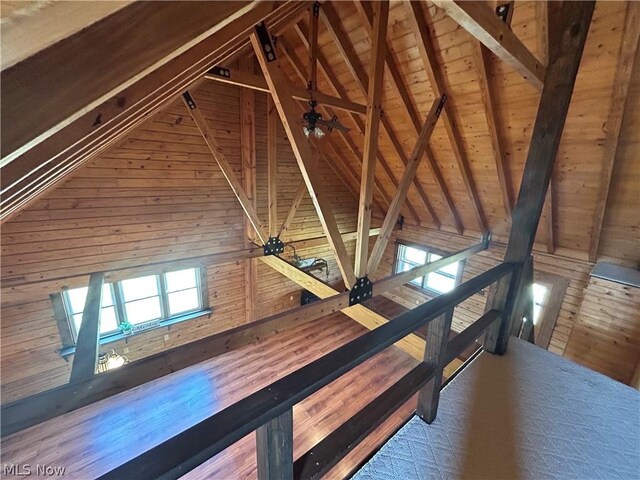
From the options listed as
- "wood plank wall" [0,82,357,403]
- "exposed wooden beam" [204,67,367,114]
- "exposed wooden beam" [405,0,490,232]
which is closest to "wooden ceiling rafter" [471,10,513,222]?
"exposed wooden beam" [405,0,490,232]

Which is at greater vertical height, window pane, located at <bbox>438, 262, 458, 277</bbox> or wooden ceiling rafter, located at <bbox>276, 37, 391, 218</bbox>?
wooden ceiling rafter, located at <bbox>276, 37, 391, 218</bbox>

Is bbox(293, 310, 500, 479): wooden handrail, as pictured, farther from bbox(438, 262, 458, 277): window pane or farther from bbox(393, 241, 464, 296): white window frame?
bbox(438, 262, 458, 277): window pane

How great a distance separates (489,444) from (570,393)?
721 mm

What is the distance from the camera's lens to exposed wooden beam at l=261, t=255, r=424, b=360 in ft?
9.77

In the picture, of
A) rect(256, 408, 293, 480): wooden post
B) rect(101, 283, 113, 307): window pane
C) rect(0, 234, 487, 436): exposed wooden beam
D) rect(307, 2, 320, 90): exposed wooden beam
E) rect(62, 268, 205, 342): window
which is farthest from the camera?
rect(101, 283, 113, 307): window pane

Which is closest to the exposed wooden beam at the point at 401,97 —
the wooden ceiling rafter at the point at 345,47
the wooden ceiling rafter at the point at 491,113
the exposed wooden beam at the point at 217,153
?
the wooden ceiling rafter at the point at 345,47

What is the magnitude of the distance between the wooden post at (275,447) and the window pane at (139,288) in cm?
426

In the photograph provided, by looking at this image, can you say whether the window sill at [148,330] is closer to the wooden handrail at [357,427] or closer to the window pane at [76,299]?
the window pane at [76,299]

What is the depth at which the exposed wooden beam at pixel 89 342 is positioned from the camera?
72.9 inches

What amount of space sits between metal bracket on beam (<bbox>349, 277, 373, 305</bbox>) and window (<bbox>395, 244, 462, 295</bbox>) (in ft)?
7.37

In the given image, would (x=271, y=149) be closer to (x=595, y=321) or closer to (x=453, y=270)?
(x=453, y=270)

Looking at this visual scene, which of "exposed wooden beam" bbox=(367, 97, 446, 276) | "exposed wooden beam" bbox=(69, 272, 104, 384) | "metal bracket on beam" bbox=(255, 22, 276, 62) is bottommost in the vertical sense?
"exposed wooden beam" bbox=(69, 272, 104, 384)

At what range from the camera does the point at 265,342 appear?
17.1 ft

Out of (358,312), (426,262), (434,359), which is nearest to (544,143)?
(434,359)
